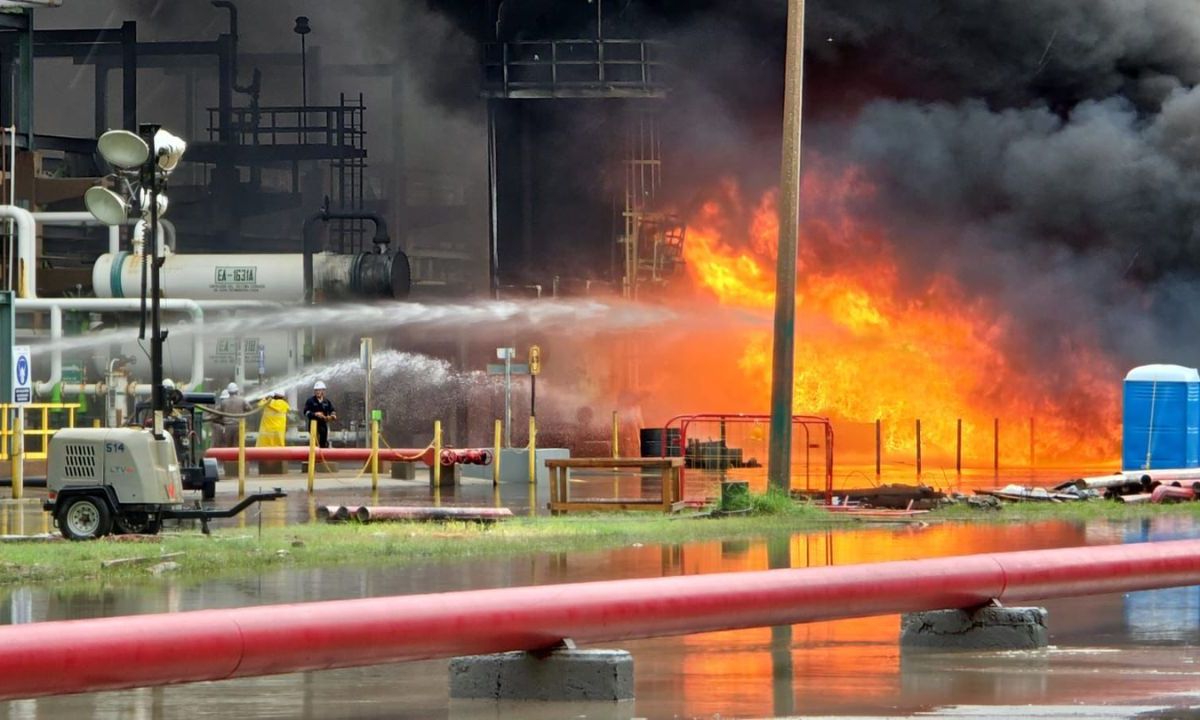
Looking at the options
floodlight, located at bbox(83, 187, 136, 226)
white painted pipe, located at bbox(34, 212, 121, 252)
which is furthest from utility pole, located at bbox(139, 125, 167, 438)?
white painted pipe, located at bbox(34, 212, 121, 252)

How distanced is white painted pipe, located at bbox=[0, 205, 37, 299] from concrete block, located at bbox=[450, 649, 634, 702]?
31.0 metres

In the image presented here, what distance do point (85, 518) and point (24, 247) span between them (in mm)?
21678

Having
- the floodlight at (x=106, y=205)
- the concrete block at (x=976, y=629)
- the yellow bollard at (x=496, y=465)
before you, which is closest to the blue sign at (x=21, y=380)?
the yellow bollard at (x=496, y=465)

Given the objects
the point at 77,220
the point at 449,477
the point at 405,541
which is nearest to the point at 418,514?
the point at 405,541

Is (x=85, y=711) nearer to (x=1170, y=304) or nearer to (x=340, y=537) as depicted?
(x=340, y=537)

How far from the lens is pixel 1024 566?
1048 cm

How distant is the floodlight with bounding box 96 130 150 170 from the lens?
18328 millimetres

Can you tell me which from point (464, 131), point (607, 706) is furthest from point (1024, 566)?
point (464, 131)

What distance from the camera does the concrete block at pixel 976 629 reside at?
10398mm

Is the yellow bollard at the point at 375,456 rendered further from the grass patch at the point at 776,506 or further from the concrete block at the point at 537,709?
the concrete block at the point at 537,709

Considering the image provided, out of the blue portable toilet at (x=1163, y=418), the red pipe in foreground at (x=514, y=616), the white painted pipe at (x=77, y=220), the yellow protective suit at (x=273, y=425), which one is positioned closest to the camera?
the red pipe in foreground at (x=514, y=616)

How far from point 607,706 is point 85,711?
235 centimetres

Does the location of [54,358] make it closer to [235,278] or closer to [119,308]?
[119,308]

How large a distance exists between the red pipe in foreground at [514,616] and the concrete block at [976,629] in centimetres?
14
